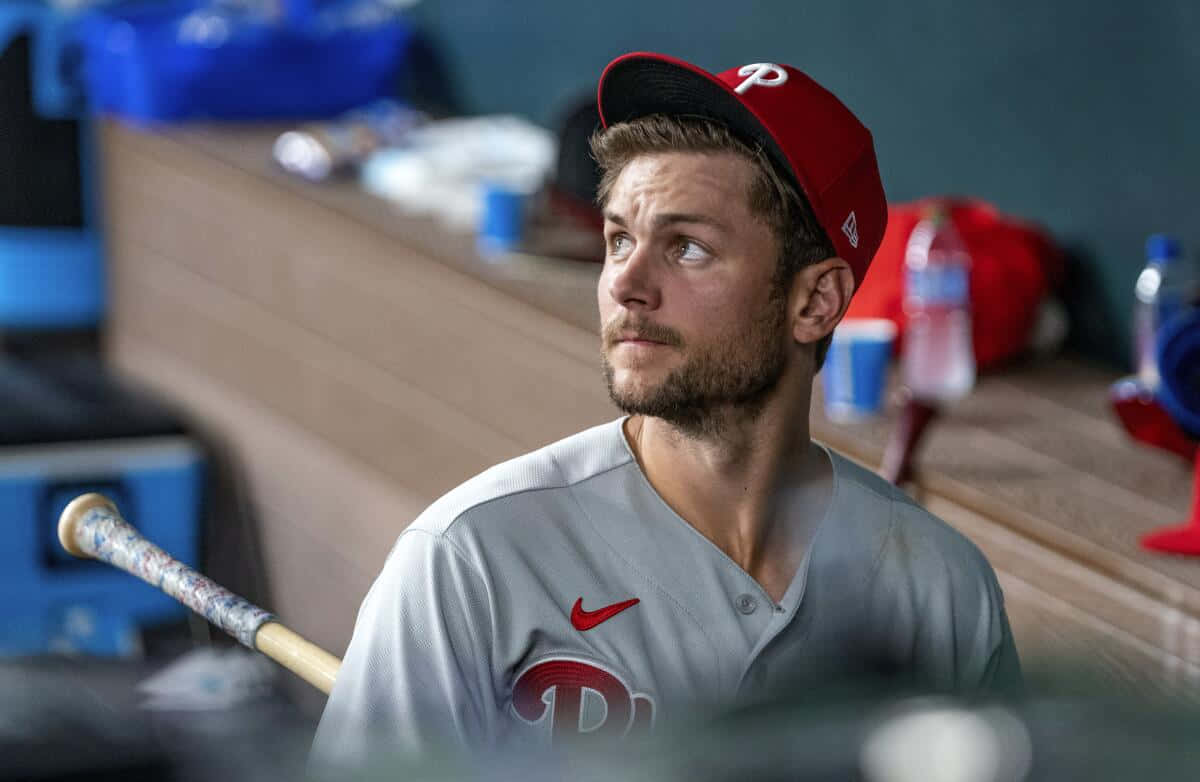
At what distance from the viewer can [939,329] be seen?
225 cm

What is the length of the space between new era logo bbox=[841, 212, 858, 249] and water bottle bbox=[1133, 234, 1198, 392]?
1064mm

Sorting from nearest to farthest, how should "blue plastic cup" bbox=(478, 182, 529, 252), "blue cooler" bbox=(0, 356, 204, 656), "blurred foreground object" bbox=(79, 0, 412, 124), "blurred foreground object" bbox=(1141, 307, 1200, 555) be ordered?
"blurred foreground object" bbox=(1141, 307, 1200, 555), "blue plastic cup" bbox=(478, 182, 529, 252), "blue cooler" bbox=(0, 356, 204, 656), "blurred foreground object" bbox=(79, 0, 412, 124)

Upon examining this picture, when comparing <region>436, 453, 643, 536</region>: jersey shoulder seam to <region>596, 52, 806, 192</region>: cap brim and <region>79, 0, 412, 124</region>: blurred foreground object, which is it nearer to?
<region>596, 52, 806, 192</region>: cap brim

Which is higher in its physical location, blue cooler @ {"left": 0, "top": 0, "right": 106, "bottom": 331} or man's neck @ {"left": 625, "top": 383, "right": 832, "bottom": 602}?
man's neck @ {"left": 625, "top": 383, "right": 832, "bottom": 602}

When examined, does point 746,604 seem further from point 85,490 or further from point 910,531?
point 85,490

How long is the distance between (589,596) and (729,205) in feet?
0.93

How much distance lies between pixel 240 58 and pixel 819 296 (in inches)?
103

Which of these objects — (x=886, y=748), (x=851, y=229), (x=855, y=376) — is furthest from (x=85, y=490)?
(x=886, y=748)

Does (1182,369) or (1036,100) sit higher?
(1036,100)

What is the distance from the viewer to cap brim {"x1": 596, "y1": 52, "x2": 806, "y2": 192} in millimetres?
1142

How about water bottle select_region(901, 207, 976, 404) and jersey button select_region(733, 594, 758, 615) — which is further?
water bottle select_region(901, 207, 976, 404)

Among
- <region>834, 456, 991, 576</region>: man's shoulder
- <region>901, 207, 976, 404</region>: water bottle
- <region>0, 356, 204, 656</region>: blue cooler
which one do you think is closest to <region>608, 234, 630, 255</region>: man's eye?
Answer: <region>834, 456, 991, 576</region>: man's shoulder

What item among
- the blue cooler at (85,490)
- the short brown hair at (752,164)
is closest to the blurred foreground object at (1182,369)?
the short brown hair at (752,164)

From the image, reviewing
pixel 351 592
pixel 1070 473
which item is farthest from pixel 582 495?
pixel 351 592
